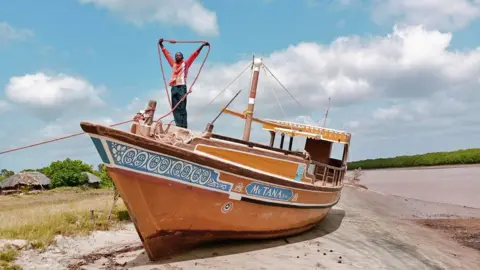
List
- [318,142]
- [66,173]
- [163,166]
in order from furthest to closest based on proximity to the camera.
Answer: [66,173]
[318,142]
[163,166]

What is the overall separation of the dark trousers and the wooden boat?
3.03ft

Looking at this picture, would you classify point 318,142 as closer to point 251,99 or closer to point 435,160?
point 251,99

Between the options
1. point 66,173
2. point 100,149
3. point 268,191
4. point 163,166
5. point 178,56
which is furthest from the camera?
point 66,173

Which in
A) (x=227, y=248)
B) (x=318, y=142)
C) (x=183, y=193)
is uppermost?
(x=318, y=142)

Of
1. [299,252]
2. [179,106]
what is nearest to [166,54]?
[179,106]

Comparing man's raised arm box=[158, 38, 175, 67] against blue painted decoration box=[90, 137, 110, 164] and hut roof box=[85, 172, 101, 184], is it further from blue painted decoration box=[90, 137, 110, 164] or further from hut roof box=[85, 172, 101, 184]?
hut roof box=[85, 172, 101, 184]

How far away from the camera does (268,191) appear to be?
8539 mm

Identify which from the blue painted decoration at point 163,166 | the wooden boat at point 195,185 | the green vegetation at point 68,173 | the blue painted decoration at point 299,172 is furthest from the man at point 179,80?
the green vegetation at point 68,173

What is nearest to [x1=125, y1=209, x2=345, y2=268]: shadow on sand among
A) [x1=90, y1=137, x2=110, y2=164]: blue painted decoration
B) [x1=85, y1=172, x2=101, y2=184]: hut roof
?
[x1=90, y1=137, x2=110, y2=164]: blue painted decoration

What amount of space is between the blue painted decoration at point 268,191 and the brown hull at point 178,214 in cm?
23

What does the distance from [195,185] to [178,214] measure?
0.61m

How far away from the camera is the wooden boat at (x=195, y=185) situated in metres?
6.95

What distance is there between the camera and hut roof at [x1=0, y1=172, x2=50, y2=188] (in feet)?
98.5

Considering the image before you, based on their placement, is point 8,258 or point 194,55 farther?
point 194,55
